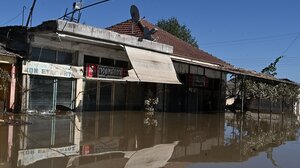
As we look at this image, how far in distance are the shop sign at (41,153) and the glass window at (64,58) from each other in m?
11.2

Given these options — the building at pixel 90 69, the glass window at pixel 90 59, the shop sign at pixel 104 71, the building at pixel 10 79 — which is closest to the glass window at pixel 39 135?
the building at pixel 10 79

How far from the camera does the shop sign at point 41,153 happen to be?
8609mm

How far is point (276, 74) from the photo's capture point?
48.1 m

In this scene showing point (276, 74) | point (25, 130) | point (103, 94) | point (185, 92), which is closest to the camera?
point (25, 130)

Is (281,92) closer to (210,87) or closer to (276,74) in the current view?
(276,74)

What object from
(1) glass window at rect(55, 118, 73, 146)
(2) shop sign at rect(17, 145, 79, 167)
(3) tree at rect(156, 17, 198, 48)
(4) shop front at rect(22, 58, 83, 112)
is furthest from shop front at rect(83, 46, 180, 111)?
(3) tree at rect(156, 17, 198, 48)

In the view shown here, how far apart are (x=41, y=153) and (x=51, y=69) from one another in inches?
456

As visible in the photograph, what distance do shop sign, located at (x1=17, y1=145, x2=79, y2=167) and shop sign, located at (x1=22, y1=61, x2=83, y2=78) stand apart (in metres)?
9.63

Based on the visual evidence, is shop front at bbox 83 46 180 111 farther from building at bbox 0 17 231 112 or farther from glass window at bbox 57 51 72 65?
glass window at bbox 57 51 72 65

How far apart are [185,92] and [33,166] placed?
23.1 m

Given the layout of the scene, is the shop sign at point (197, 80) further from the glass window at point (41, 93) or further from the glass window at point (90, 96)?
the glass window at point (41, 93)

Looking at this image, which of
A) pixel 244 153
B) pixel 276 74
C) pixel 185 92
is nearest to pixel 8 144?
pixel 244 153

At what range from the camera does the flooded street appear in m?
9.16

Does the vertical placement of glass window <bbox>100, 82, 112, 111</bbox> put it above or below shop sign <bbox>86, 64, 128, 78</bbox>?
below
